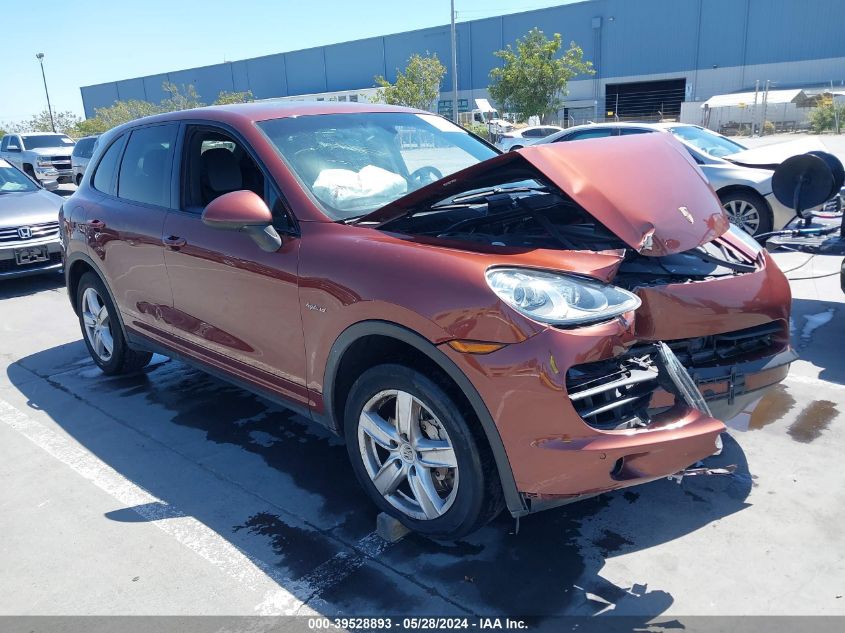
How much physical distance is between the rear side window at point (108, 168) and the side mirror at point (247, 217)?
2038 mm

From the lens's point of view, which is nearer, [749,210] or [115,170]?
[115,170]

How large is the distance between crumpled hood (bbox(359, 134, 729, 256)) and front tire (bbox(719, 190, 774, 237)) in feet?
19.5

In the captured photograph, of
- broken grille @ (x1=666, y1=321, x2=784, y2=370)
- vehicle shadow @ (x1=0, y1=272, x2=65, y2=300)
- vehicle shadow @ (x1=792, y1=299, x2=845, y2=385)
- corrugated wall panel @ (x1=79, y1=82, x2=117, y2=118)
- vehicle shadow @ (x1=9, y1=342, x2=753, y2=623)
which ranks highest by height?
corrugated wall panel @ (x1=79, y1=82, x2=117, y2=118)

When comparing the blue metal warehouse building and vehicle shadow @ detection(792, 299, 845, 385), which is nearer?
vehicle shadow @ detection(792, 299, 845, 385)

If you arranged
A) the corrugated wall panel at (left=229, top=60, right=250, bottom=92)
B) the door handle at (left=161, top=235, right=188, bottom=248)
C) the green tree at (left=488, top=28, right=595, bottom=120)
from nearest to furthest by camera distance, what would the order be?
1. the door handle at (left=161, top=235, right=188, bottom=248)
2. the green tree at (left=488, top=28, right=595, bottom=120)
3. the corrugated wall panel at (left=229, top=60, right=250, bottom=92)

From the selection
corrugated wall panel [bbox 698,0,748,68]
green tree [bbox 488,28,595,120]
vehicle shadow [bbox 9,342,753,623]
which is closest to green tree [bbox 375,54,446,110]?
green tree [bbox 488,28,595,120]

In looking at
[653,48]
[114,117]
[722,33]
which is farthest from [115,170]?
[114,117]

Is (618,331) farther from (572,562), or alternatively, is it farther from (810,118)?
(810,118)

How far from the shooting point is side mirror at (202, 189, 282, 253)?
299cm

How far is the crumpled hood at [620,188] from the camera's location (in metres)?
2.79

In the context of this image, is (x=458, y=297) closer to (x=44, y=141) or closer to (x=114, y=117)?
(x=44, y=141)

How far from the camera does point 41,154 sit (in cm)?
2178

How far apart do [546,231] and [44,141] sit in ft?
80.5

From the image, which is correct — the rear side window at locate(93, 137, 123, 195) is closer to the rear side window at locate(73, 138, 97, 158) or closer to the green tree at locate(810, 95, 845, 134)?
the rear side window at locate(73, 138, 97, 158)
